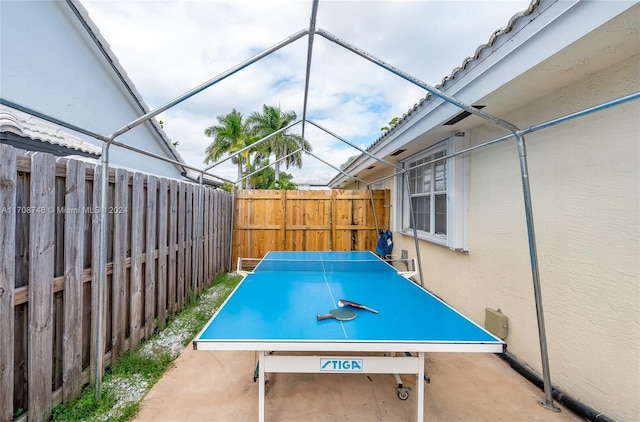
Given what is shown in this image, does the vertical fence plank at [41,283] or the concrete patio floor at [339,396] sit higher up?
the vertical fence plank at [41,283]

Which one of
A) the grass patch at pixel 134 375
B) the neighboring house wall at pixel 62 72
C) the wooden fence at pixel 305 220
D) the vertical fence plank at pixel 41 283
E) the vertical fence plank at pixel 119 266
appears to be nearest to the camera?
the vertical fence plank at pixel 41 283

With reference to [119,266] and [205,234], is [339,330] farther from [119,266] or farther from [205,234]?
[205,234]

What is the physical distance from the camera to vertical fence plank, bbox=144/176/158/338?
358 centimetres

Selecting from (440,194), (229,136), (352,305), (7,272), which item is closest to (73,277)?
(7,272)

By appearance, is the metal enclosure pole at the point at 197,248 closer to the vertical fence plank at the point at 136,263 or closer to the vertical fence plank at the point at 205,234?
the vertical fence plank at the point at 205,234

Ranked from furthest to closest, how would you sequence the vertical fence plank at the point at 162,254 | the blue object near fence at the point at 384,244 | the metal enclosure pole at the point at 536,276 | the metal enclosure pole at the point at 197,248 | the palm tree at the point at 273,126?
the palm tree at the point at 273,126
the blue object near fence at the point at 384,244
the metal enclosure pole at the point at 197,248
the vertical fence plank at the point at 162,254
the metal enclosure pole at the point at 536,276

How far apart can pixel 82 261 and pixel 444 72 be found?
476 centimetres

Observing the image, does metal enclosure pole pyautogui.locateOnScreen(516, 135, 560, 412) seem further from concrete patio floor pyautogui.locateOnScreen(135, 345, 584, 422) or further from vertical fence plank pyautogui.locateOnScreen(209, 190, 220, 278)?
vertical fence plank pyautogui.locateOnScreen(209, 190, 220, 278)

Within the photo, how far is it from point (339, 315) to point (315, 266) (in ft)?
6.43

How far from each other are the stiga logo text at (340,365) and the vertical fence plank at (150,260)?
281 centimetres

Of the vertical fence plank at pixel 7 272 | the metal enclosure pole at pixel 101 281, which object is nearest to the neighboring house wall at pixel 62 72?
the metal enclosure pole at pixel 101 281

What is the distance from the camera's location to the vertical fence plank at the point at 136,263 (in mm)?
3260

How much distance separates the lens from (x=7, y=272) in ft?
6.07

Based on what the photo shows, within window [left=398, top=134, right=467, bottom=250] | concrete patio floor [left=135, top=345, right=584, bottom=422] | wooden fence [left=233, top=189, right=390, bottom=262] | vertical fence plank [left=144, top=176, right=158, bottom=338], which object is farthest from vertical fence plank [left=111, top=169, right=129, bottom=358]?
wooden fence [left=233, top=189, right=390, bottom=262]
